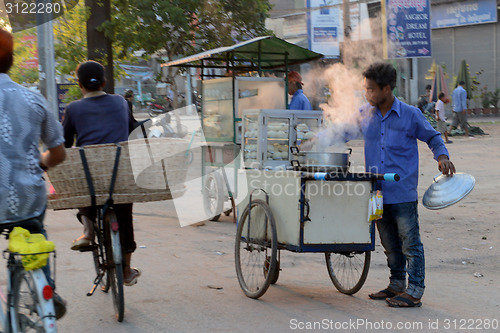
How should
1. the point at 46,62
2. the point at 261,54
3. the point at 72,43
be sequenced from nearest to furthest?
the point at 261,54 → the point at 46,62 → the point at 72,43

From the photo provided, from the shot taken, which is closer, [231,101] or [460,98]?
[231,101]

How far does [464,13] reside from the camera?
3397 centimetres

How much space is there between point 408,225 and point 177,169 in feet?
6.23

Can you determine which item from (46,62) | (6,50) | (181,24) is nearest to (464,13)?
(181,24)

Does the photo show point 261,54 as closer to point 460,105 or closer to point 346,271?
point 346,271

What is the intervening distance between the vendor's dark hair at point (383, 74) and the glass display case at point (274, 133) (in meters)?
2.60

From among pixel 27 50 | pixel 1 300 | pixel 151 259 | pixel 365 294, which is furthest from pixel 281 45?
pixel 27 50

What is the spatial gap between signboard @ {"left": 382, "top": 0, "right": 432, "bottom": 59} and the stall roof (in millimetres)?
14500

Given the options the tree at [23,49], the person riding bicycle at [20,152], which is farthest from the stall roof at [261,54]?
the person riding bicycle at [20,152]

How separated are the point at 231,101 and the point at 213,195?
145 centimetres

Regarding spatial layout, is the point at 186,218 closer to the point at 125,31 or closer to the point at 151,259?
the point at 151,259

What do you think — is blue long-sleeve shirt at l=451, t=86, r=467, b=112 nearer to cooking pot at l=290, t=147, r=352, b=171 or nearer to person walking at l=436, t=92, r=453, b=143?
person walking at l=436, t=92, r=453, b=143

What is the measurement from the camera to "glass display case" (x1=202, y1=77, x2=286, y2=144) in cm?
934

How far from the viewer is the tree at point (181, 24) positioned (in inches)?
520
